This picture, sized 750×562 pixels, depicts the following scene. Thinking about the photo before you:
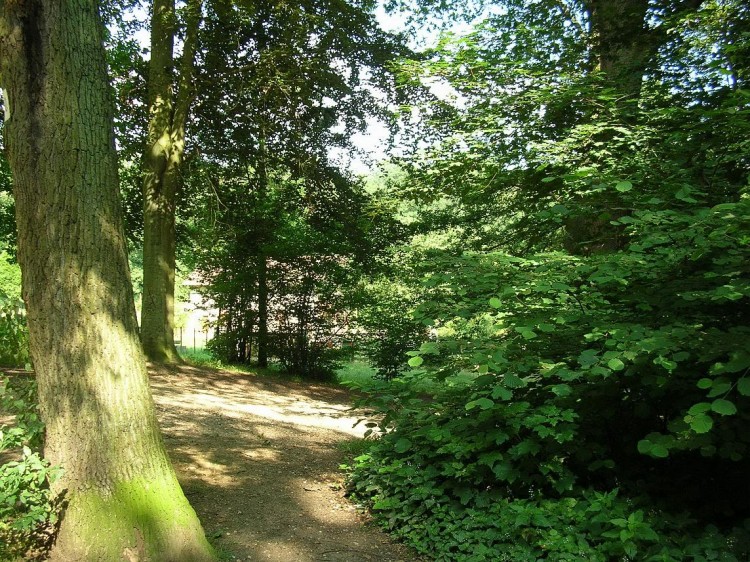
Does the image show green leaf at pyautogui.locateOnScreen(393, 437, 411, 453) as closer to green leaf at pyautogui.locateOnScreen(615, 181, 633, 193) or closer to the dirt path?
the dirt path

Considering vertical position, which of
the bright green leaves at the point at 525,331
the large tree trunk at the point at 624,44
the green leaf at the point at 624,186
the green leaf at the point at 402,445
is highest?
the large tree trunk at the point at 624,44

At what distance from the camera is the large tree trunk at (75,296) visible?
316 cm

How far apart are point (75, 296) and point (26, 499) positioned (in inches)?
46.3

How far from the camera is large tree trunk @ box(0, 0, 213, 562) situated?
316cm

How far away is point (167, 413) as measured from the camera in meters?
7.15

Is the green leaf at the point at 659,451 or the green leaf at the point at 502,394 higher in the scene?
the green leaf at the point at 502,394

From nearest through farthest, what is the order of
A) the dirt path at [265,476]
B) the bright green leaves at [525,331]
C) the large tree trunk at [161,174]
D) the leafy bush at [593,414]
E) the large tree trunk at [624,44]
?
1. the leafy bush at [593,414]
2. the bright green leaves at [525,331]
3. the dirt path at [265,476]
4. the large tree trunk at [624,44]
5. the large tree trunk at [161,174]

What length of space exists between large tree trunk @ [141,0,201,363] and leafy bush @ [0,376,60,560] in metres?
8.18

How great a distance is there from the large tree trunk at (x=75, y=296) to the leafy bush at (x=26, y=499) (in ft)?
0.28

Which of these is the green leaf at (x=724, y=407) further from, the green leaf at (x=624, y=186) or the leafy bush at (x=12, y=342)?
the leafy bush at (x=12, y=342)

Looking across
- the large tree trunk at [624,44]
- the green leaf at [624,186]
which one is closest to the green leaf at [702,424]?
the green leaf at [624,186]

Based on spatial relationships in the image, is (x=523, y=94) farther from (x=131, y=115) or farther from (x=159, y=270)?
(x=131, y=115)

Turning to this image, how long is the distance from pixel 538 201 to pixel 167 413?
5.82m

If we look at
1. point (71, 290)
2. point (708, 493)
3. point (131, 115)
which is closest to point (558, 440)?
point (708, 493)
